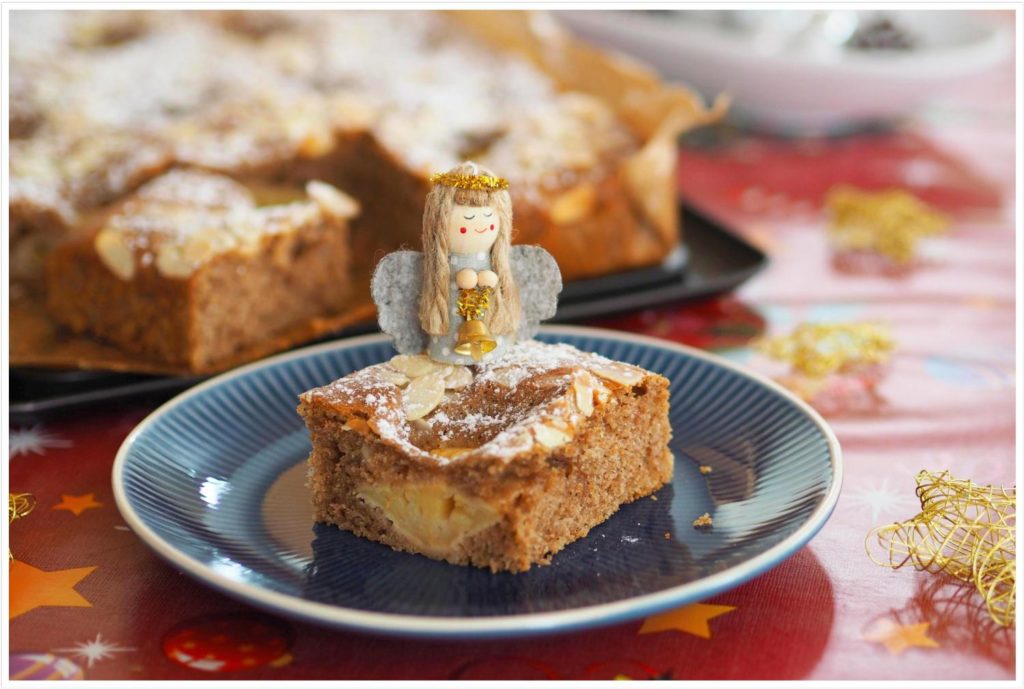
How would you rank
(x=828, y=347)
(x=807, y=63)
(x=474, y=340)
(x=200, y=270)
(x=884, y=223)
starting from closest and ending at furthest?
(x=474, y=340)
(x=200, y=270)
(x=828, y=347)
(x=884, y=223)
(x=807, y=63)

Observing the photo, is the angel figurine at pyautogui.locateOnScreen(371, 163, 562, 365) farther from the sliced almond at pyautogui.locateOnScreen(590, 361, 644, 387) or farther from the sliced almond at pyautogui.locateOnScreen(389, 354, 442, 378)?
the sliced almond at pyautogui.locateOnScreen(590, 361, 644, 387)

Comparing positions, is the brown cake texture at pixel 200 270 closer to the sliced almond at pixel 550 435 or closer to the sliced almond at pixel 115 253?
the sliced almond at pixel 115 253

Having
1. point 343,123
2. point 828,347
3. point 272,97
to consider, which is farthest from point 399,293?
point 272,97

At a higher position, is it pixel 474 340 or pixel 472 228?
pixel 472 228

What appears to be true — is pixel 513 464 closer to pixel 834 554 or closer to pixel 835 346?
pixel 834 554

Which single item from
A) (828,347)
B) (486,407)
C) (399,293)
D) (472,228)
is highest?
(472,228)

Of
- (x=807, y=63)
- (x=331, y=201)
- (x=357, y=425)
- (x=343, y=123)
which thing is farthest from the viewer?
(x=807, y=63)

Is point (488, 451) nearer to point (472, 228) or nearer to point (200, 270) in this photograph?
point (472, 228)
